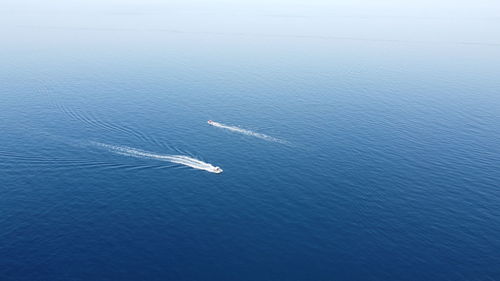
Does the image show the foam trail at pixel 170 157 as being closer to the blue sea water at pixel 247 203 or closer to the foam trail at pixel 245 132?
the blue sea water at pixel 247 203

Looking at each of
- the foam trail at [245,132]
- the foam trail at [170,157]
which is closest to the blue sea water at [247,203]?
the foam trail at [170,157]

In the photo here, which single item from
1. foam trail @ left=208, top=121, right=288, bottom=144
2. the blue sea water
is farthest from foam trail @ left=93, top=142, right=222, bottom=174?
foam trail @ left=208, top=121, right=288, bottom=144

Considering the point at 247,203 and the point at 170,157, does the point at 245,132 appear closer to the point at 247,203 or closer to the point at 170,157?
the point at 170,157

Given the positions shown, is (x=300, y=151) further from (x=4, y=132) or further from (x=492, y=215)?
(x=4, y=132)

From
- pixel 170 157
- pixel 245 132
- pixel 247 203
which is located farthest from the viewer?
pixel 245 132

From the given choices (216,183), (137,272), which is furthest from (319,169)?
(137,272)

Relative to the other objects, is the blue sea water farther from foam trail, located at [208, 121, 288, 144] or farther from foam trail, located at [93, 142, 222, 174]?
foam trail, located at [208, 121, 288, 144]

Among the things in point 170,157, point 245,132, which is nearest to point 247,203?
point 170,157

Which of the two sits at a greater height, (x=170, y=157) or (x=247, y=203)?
(x=170, y=157)
